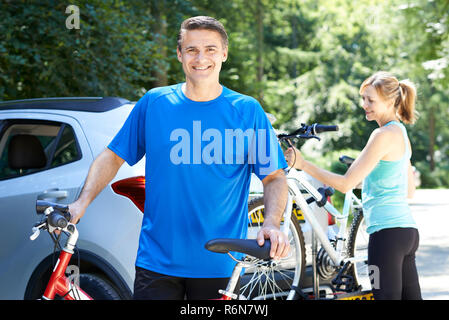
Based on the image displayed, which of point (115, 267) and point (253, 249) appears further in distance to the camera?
point (115, 267)

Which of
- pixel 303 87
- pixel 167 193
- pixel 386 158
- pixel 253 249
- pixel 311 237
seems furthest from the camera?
pixel 303 87

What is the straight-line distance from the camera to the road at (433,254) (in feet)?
21.9

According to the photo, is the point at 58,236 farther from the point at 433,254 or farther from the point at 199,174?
the point at 433,254

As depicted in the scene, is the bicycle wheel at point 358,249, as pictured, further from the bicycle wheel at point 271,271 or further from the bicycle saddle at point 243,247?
the bicycle saddle at point 243,247

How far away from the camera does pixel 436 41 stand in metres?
19.0

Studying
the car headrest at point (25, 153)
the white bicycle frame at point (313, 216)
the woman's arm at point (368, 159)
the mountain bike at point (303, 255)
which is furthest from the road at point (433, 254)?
the car headrest at point (25, 153)

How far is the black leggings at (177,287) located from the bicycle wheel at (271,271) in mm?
1742

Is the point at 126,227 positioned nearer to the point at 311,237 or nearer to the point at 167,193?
the point at 167,193

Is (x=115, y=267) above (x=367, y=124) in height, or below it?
below

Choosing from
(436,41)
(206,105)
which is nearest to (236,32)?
(436,41)

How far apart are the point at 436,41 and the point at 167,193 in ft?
59.2

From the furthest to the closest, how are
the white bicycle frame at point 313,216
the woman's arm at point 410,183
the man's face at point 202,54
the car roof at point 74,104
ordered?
the white bicycle frame at point 313,216 < the car roof at point 74,104 < the woman's arm at point 410,183 < the man's face at point 202,54

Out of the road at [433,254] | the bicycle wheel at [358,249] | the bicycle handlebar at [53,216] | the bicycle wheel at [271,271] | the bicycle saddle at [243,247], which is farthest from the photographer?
the road at [433,254]
